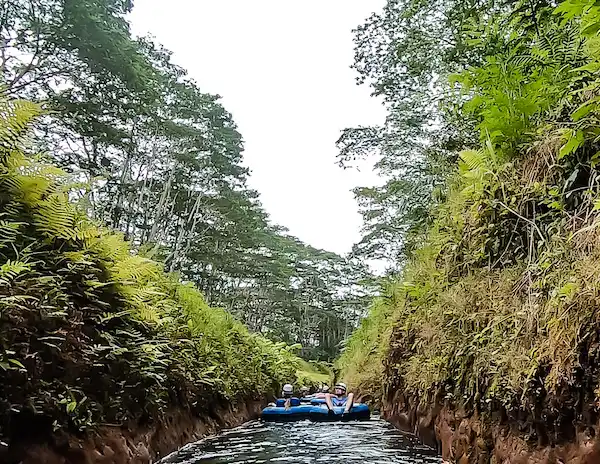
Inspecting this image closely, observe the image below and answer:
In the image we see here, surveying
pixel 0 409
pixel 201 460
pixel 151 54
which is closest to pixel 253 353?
pixel 201 460

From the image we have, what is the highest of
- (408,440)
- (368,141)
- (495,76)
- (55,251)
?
(368,141)

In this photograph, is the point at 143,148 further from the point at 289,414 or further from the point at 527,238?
the point at 527,238

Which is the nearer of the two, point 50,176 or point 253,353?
point 50,176

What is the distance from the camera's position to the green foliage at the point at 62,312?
326cm

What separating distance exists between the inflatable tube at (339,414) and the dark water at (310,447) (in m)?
0.78

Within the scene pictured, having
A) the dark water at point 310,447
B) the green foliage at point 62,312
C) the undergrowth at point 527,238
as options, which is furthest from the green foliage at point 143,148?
the undergrowth at point 527,238

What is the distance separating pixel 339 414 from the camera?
11172 mm

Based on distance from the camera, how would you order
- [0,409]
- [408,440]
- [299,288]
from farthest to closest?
[299,288]
[408,440]
[0,409]

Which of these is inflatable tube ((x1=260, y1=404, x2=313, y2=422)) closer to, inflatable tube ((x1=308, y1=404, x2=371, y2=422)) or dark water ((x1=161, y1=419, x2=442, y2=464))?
inflatable tube ((x1=308, y1=404, x2=371, y2=422))

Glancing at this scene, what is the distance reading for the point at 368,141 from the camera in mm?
13273

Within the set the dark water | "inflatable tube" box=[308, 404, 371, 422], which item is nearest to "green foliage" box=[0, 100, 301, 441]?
the dark water

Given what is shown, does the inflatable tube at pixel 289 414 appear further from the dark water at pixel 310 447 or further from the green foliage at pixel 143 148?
the green foliage at pixel 143 148

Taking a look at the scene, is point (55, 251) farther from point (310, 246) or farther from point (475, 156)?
point (310, 246)

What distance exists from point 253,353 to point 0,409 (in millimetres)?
10882
